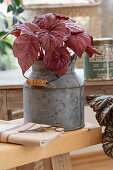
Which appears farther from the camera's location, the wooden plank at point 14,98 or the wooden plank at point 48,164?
the wooden plank at point 14,98

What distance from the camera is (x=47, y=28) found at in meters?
1.09

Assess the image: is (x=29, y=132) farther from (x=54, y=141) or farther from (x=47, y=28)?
(x=47, y=28)

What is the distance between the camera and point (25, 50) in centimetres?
106

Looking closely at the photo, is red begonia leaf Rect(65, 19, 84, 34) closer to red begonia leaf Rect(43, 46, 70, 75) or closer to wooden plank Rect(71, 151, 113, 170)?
red begonia leaf Rect(43, 46, 70, 75)

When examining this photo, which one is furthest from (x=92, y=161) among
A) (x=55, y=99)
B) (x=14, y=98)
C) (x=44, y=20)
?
(x=44, y=20)

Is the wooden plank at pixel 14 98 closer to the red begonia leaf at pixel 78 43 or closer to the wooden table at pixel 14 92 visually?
the wooden table at pixel 14 92

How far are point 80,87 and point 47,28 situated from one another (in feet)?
0.67

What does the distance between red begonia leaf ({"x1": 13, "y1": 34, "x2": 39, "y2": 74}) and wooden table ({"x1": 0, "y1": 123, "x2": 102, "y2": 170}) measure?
220mm

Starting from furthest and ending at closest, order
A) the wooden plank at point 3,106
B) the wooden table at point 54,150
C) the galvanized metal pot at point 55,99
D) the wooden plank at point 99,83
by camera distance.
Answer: the wooden plank at point 3,106 → the wooden plank at point 99,83 → the galvanized metal pot at point 55,99 → the wooden table at point 54,150

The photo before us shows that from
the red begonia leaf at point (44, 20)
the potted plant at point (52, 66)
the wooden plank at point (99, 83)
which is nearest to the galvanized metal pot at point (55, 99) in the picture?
the potted plant at point (52, 66)

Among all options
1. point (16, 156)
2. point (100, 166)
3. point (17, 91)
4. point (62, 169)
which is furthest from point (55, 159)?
point (100, 166)

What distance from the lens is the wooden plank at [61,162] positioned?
44.8 inches

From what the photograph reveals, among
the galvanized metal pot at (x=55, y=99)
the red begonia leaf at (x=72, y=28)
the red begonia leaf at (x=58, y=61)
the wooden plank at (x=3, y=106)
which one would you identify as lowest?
the wooden plank at (x=3, y=106)

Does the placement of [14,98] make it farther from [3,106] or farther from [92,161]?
[92,161]
